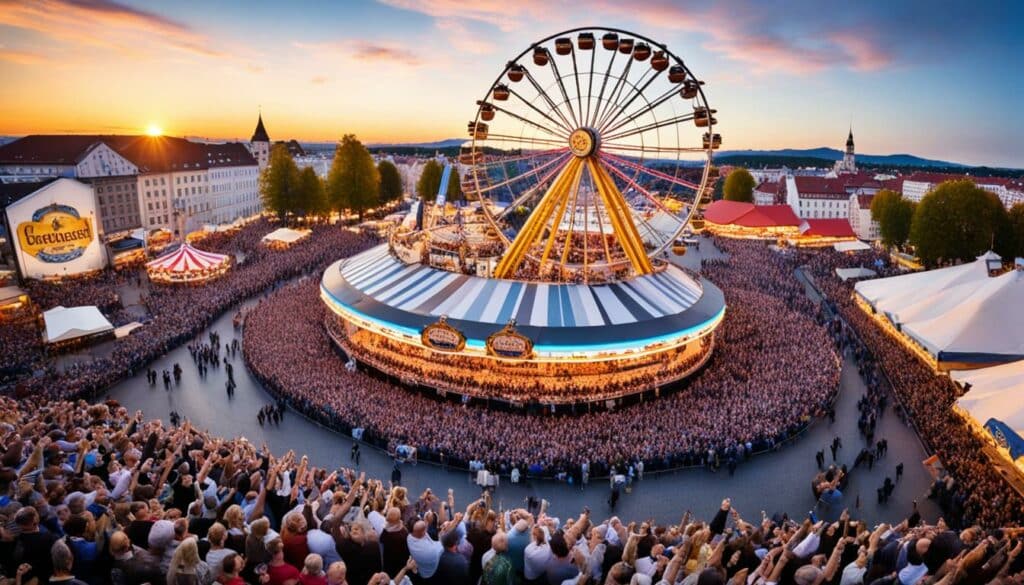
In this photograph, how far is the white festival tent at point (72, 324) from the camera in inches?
846

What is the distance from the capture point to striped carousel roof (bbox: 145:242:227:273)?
104 ft

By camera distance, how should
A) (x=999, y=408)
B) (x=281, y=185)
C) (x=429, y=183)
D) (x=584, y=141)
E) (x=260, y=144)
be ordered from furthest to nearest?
(x=260, y=144)
(x=429, y=183)
(x=281, y=185)
(x=584, y=141)
(x=999, y=408)

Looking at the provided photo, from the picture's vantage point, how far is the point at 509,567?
5.67m

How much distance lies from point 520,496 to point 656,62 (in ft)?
52.5

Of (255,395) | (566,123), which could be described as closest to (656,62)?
(566,123)

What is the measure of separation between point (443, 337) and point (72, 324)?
1424 cm

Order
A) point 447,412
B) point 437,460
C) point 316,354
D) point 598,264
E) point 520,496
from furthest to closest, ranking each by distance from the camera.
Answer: point 598,264 < point 316,354 < point 447,412 < point 437,460 < point 520,496

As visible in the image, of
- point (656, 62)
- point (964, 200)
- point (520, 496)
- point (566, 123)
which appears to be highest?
point (656, 62)

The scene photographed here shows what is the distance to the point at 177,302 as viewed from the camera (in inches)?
1077

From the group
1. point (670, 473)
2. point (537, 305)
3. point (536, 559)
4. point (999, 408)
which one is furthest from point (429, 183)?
point (536, 559)

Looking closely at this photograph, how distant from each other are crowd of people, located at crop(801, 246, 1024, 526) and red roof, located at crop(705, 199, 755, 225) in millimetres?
27806

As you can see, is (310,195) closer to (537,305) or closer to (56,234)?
(56,234)

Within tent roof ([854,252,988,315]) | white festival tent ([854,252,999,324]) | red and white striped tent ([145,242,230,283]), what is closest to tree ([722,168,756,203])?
white festival tent ([854,252,999,324])

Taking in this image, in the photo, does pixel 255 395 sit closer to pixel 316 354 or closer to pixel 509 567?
pixel 316 354
